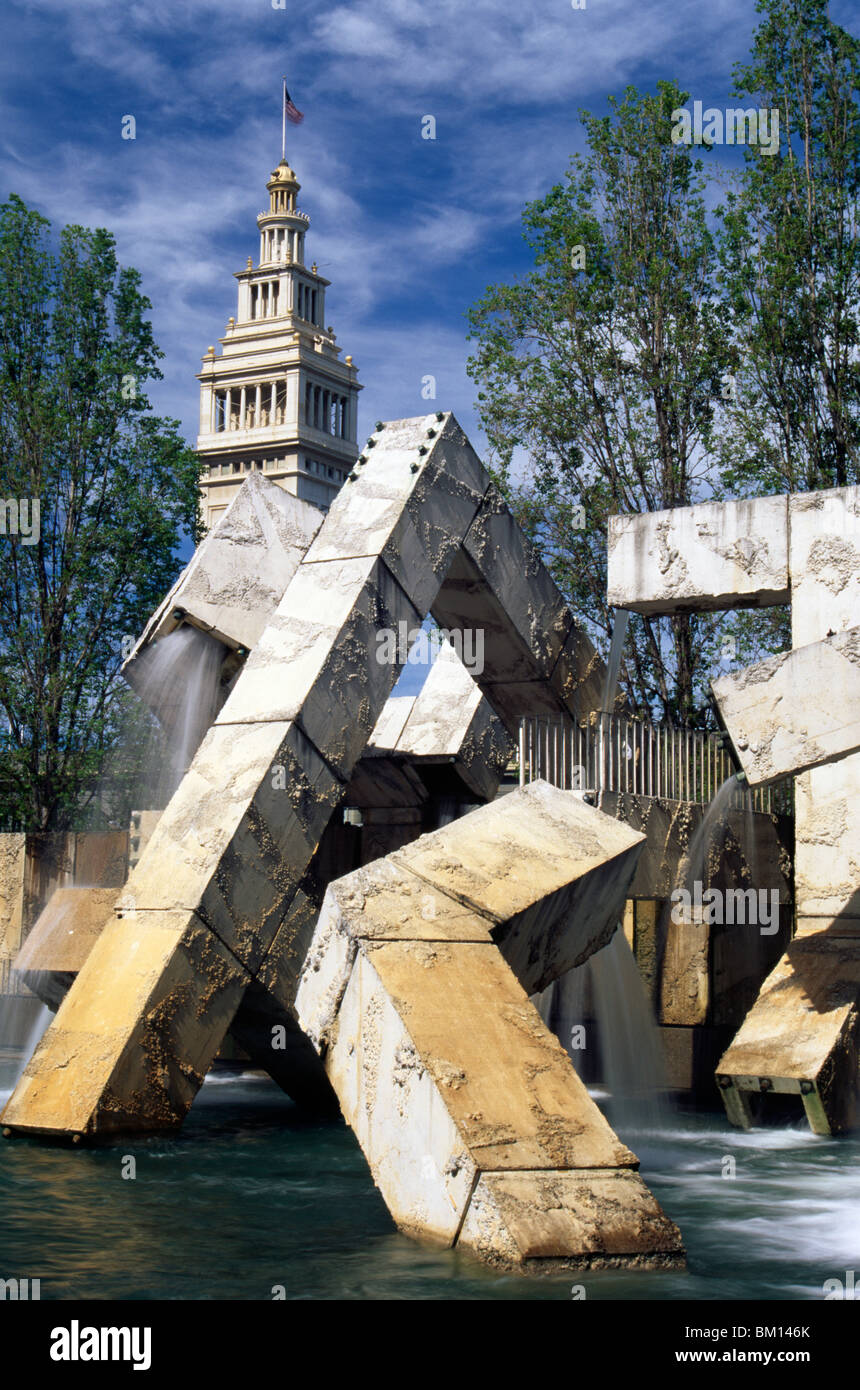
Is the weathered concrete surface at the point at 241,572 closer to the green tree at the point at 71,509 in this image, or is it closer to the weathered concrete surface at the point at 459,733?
the weathered concrete surface at the point at 459,733

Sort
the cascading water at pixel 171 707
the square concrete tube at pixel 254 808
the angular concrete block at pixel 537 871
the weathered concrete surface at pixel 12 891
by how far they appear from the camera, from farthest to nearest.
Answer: the weathered concrete surface at pixel 12 891
the cascading water at pixel 171 707
the square concrete tube at pixel 254 808
the angular concrete block at pixel 537 871

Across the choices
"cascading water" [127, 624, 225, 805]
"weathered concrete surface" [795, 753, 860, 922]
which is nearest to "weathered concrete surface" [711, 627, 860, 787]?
"weathered concrete surface" [795, 753, 860, 922]

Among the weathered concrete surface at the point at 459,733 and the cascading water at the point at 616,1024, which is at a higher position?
the weathered concrete surface at the point at 459,733

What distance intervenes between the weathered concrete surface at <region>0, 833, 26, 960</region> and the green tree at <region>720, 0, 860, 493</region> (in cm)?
981

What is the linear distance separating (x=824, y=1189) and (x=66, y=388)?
16.3 meters

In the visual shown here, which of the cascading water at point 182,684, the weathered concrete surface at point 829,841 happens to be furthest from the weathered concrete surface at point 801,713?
the cascading water at point 182,684

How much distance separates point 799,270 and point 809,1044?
11.3 metres

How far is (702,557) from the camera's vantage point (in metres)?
11.6

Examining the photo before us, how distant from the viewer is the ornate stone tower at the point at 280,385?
85438 mm

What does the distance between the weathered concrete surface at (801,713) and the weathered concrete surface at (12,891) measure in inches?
454

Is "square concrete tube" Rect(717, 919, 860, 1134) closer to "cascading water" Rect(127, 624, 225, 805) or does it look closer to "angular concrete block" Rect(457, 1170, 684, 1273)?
"angular concrete block" Rect(457, 1170, 684, 1273)

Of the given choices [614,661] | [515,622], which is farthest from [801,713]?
[614,661]

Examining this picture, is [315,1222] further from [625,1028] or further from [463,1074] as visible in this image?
[625,1028]

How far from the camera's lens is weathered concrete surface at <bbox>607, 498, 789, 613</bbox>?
11367mm
